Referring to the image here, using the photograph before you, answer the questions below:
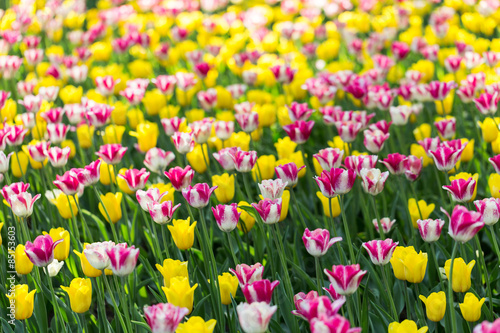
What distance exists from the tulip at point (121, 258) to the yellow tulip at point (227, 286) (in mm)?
385

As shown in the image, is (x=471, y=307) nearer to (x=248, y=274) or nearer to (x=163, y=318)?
(x=248, y=274)

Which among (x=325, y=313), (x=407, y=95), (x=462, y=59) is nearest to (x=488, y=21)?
(x=462, y=59)

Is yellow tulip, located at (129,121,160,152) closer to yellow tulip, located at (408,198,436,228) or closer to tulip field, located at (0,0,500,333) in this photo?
tulip field, located at (0,0,500,333)

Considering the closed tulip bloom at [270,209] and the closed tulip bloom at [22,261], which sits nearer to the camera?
the closed tulip bloom at [270,209]

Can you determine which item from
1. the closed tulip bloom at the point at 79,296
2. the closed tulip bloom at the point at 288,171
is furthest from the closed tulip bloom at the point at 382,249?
the closed tulip bloom at the point at 79,296

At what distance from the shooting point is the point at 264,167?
3.07m

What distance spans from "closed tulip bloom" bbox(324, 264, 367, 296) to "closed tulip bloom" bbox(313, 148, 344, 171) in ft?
2.90

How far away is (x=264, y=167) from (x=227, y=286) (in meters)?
0.98

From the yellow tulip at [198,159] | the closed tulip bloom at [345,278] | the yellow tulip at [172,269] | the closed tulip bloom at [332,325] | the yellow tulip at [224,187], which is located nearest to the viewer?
the closed tulip bloom at [332,325]

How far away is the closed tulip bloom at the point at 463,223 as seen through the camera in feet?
6.13

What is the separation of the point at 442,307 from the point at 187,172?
1113mm

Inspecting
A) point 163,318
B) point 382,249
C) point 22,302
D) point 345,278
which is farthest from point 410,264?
point 22,302

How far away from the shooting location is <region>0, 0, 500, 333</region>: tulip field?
2.07 metres

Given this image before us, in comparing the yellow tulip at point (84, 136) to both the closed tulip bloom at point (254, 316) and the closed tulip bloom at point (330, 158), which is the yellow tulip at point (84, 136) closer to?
the closed tulip bloom at point (330, 158)
